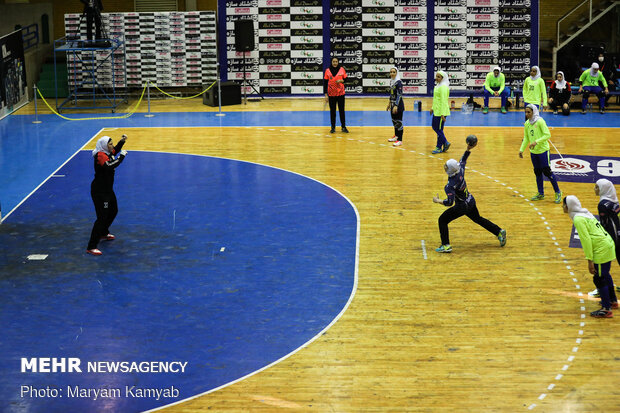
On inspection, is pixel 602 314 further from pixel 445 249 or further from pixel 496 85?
pixel 496 85

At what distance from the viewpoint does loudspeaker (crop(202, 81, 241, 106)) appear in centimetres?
3139

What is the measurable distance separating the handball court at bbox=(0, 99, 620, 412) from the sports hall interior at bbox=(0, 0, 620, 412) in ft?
0.13

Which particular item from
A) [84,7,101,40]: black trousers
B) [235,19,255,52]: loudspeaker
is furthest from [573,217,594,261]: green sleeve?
[84,7,101,40]: black trousers

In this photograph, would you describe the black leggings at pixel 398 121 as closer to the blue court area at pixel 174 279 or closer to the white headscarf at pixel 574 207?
the blue court area at pixel 174 279

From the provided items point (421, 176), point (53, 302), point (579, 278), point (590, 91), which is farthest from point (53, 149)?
point (590, 91)

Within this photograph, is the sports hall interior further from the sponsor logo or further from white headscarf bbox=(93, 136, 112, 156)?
white headscarf bbox=(93, 136, 112, 156)

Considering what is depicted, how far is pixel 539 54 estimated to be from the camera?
36.1 metres

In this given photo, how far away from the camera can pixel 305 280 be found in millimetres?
13188

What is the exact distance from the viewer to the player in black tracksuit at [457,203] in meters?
13.9

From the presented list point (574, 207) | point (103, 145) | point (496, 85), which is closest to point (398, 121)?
point (496, 85)

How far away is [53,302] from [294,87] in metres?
22.5

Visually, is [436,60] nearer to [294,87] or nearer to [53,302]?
[294,87]

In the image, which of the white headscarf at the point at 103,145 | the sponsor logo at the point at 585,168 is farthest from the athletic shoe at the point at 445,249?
the sponsor logo at the point at 585,168

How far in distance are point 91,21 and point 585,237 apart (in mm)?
22942
